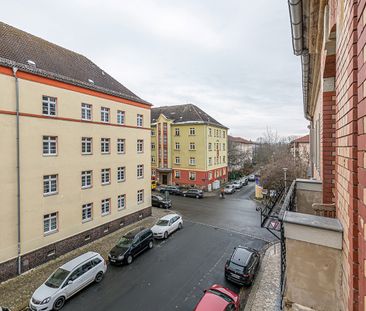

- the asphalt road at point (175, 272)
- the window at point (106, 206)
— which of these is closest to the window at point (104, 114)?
the window at point (106, 206)

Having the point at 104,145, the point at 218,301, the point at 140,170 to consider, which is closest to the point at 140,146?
the point at 140,170

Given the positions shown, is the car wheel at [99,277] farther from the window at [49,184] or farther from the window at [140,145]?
the window at [140,145]

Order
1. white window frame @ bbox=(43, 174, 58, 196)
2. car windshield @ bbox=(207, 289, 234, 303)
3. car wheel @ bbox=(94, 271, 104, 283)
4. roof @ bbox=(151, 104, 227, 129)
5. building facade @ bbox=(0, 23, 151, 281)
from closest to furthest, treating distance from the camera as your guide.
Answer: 1. car windshield @ bbox=(207, 289, 234, 303)
2. car wheel @ bbox=(94, 271, 104, 283)
3. building facade @ bbox=(0, 23, 151, 281)
4. white window frame @ bbox=(43, 174, 58, 196)
5. roof @ bbox=(151, 104, 227, 129)

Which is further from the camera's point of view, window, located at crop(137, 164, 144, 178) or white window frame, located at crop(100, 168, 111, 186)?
window, located at crop(137, 164, 144, 178)

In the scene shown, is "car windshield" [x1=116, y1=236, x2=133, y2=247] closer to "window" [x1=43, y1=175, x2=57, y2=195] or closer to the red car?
"window" [x1=43, y1=175, x2=57, y2=195]

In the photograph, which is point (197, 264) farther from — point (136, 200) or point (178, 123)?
point (178, 123)

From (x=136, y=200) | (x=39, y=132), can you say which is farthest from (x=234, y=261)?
(x=39, y=132)

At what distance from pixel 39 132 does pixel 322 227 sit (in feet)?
44.9

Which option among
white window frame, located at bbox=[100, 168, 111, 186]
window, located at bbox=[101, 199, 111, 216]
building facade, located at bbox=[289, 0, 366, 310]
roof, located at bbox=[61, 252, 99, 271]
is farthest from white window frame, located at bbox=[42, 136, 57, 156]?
building facade, located at bbox=[289, 0, 366, 310]

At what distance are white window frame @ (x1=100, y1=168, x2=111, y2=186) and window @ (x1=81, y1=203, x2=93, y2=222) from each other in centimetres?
181

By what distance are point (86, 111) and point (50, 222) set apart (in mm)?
7268

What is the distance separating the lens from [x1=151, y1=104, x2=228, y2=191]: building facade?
33.6 meters

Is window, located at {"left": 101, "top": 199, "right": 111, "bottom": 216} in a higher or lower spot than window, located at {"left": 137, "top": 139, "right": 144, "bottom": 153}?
lower

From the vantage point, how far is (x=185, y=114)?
120ft
